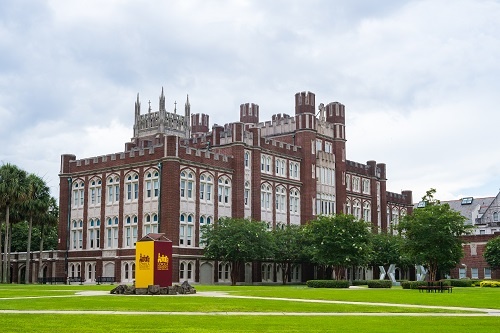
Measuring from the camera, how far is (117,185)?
270 feet

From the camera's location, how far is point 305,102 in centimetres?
9475

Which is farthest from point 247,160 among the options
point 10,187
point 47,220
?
point 10,187

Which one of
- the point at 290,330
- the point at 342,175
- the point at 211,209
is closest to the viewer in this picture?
the point at 290,330

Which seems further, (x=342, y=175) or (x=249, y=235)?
(x=342, y=175)

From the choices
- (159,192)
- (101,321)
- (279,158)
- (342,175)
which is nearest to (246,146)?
(279,158)

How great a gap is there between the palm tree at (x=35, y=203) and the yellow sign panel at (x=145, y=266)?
3433 centimetres

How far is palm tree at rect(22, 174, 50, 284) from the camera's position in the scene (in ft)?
263

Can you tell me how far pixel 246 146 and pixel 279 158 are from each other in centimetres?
725

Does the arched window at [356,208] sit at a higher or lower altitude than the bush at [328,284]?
higher

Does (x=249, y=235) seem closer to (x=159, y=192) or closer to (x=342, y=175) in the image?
(x=159, y=192)

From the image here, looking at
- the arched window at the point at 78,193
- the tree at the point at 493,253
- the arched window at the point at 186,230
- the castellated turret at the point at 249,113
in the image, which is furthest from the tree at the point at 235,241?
the tree at the point at 493,253

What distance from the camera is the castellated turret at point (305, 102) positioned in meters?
94.5

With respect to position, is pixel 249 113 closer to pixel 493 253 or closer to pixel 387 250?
pixel 387 250

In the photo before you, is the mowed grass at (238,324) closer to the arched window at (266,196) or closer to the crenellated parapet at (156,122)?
the arched window at (266,196)
